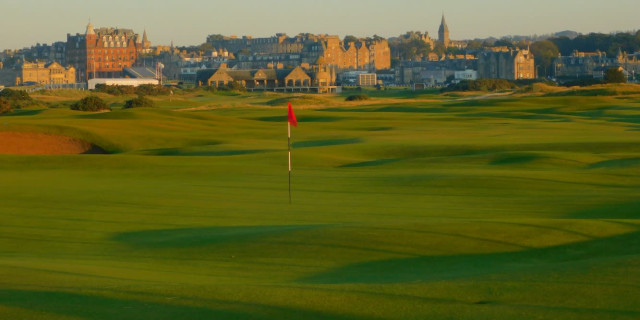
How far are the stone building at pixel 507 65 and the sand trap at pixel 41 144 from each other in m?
150

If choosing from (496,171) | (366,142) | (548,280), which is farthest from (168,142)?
(548,280)

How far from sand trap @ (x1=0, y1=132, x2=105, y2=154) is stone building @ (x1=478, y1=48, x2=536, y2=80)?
150484mm

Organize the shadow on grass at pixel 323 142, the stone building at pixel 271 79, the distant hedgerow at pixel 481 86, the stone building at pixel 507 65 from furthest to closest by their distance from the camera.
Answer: the stone building at pixel 507 65 → the stone building at pixel 271 79 → the distant hedgerow at pixel 481 86 → the shadow on grass at pixel 323 142

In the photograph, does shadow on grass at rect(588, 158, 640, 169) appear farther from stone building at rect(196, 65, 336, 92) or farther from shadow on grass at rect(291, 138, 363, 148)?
stone building at rect(196, 65, 336, 92)

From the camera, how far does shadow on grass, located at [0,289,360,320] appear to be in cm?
1049

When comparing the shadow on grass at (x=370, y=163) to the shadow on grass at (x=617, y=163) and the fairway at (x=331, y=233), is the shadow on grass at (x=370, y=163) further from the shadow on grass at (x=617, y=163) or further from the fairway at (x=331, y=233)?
the shadow on grass at (x=617, y=163)

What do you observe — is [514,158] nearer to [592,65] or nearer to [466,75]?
[592,65]

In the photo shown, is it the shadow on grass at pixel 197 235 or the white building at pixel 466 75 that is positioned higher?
the white building at pixel 466 75

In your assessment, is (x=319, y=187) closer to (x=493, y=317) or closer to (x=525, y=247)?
(x=525, y=247)

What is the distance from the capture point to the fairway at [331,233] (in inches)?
440

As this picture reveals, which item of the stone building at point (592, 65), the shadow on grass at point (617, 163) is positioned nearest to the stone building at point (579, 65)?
the stone building at point (592, 65)

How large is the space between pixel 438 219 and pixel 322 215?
2.39m

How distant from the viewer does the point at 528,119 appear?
62.5 metres

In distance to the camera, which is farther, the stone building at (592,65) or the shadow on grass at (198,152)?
the stone building at (592,65)
